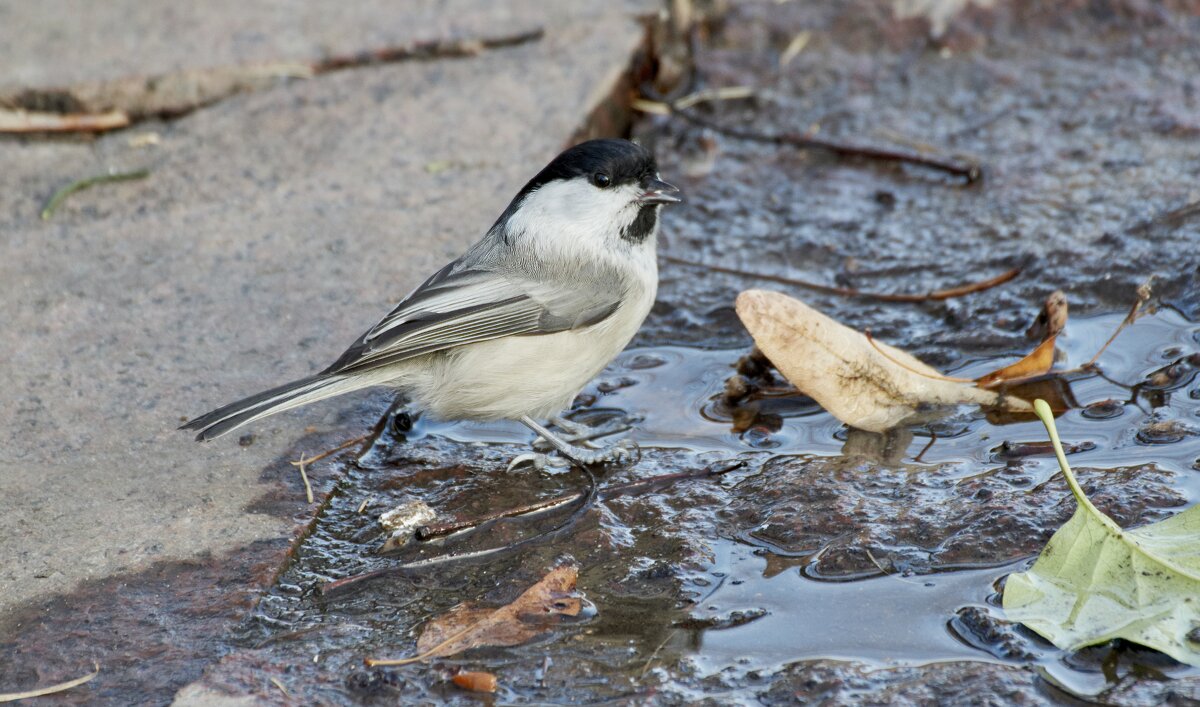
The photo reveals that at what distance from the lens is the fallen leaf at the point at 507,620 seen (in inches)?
95.0

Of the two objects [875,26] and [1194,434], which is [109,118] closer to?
[875,26]

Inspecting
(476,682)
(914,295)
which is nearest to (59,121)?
(914,295)

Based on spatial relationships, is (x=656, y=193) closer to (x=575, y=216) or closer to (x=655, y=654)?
(x=575, y=216)

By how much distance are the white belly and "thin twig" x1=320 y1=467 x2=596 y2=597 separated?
0.41 m

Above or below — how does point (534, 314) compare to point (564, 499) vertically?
above

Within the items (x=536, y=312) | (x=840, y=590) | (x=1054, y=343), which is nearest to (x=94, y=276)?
(x=536, y=312)

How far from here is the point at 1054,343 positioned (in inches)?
131

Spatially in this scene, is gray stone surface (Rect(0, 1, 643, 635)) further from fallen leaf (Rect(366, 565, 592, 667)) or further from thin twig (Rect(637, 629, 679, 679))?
thin twig (Rect(637, 629, 679, 679))

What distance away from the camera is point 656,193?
365 centimetres

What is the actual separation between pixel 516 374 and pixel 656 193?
73 cm

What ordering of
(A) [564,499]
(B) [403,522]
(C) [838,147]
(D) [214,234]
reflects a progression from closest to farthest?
(B) [403,522] → (A) [564,499] → (D) [214,234] → (C) [838,147]

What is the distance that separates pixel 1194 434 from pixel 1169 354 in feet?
1.54

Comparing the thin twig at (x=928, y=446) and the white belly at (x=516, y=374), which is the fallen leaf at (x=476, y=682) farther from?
the thin twig at (x=928, y=446)

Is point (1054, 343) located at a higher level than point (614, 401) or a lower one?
higher
